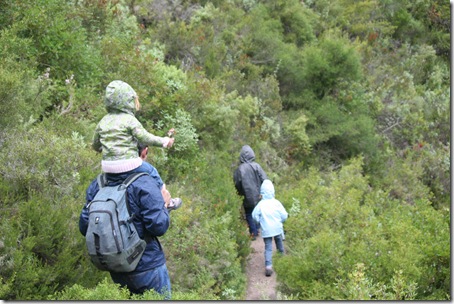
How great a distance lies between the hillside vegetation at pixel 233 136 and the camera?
5.09m

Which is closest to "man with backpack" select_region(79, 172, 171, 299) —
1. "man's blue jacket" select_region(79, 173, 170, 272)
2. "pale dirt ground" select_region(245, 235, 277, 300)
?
"man's blue jacket" select_region(79, 173, 170, 272)

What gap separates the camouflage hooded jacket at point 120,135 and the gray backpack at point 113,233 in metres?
0.19

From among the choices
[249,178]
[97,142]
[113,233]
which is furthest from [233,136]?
[113,233]

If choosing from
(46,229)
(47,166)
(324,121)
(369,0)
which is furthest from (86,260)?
(369,0)

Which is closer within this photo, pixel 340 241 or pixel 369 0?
pixel 340 241

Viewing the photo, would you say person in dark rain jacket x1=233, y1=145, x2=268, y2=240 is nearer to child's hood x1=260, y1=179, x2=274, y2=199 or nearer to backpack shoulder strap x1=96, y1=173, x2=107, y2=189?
child's hood x1=260, y1=179, x2=274, y2=199

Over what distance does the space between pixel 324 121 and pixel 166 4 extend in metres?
5.63

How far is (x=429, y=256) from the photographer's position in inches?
220

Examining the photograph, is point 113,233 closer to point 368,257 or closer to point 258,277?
point 368,257

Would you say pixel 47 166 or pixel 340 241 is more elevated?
pixel 47 166

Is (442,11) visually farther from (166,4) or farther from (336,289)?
(336,289)

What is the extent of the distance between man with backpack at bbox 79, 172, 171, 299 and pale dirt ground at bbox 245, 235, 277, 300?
251 cm

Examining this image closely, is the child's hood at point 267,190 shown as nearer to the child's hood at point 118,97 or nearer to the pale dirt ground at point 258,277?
the pale dirt ground at point 258,277

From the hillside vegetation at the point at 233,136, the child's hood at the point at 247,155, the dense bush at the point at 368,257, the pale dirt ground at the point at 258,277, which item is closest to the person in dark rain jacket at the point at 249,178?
the child's hood at the point at 247,155
